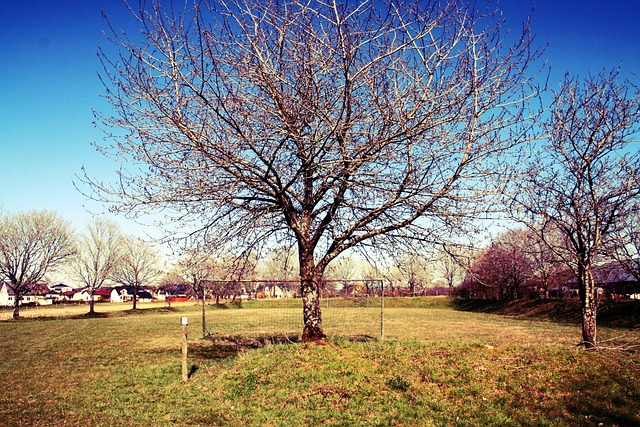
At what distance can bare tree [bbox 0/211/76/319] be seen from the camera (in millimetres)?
36906

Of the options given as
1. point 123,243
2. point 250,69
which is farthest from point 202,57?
point 123,243

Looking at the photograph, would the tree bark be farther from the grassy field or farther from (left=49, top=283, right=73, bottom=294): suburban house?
(left=49, top=283, right=73, bottom=294): suburban house

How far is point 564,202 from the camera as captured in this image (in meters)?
10.5

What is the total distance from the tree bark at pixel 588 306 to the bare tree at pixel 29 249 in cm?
4095

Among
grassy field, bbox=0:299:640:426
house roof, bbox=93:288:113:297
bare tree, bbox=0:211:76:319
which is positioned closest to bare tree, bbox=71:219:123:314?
bare tree, bbox=0:211:76:319

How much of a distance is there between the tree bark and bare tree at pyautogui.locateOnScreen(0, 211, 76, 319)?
40.9m

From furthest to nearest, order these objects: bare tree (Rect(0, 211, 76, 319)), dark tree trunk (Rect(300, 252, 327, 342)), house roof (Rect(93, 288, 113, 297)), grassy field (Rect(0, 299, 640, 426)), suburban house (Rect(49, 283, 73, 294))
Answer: suburban house (Rect(49, 283, 73, 294))
house roof (Rect(93, 288, 113, 297))
bare tree (Rect(0, 211, 76, 319))
dark tree trunk (Rect(300, 252, 327, 342))
grassy field (Rect(0, 299, 640, 426))

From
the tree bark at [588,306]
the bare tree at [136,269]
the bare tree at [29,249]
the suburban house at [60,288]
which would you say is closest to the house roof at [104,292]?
the suburban house at [60,288]

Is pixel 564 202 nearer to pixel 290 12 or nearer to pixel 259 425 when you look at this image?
pixel 290 12

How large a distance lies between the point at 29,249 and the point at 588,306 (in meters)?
41.9

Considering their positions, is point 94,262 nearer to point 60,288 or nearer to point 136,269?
point 136,269

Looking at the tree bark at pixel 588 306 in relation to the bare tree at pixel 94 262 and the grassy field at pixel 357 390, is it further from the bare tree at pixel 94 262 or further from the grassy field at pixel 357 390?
the bare tree at pixel 94 262

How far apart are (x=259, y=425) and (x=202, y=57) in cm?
565

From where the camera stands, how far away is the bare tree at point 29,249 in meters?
36.9
